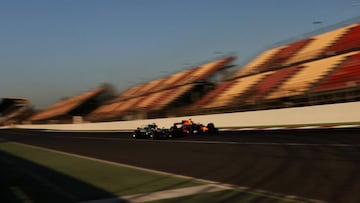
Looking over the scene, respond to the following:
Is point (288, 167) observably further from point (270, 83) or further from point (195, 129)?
point (270, 83)

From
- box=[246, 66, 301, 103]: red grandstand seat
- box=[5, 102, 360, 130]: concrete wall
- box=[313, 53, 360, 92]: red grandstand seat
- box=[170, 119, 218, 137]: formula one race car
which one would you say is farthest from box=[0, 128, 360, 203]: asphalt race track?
box=[246, 66, 301, 103]: red grandstand seat

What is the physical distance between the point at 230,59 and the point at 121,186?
174 ft

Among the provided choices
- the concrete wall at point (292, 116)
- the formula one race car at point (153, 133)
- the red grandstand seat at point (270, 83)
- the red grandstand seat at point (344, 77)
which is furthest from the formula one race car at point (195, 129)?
the red grandstand seat at point (270, 83)

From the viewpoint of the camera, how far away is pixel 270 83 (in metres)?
40.8

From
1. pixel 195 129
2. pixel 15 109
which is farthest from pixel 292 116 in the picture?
pixel 15 109

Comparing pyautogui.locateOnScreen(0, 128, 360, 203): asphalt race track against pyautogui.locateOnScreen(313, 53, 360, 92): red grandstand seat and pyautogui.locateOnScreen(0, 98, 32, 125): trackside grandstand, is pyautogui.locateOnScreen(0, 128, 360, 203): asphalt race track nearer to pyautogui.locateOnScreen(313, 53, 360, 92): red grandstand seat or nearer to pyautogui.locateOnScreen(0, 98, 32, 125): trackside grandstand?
pyautogui.locateOnScreen(313, 53, 360, 92): red grandstand seat

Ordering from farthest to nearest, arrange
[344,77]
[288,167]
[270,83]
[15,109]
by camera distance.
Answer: [15,109] < [270,83] < [344,77] < [288,167]

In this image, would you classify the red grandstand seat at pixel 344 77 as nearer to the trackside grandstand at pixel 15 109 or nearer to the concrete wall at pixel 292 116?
the concrete wall at pixel 292 116

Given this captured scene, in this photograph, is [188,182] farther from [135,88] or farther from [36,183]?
[135,88]

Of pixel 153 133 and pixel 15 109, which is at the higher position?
pixel 15 109

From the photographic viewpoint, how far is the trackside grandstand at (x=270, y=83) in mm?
32188

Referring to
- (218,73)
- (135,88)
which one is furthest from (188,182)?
(135,88)

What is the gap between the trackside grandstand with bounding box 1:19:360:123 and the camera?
32188mm

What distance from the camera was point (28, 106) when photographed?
428 ft
